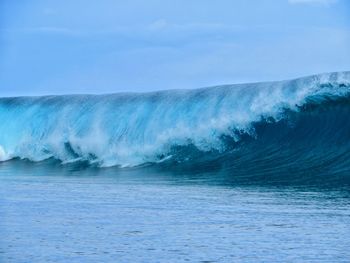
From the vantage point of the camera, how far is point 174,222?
9.13m

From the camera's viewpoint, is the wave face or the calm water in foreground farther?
the wave face

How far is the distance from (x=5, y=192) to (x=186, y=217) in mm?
3847

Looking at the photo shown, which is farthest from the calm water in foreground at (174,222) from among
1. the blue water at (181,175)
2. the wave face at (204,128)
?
the wave face at (204,128)

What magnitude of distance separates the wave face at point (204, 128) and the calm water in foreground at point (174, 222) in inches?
120

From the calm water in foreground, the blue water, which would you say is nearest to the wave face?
the blue water

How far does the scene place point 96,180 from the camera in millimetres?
14516

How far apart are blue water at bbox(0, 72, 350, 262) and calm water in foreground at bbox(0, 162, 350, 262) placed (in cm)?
2

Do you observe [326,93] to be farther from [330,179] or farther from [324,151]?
[330,179]

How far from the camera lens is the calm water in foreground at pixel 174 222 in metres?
7.58

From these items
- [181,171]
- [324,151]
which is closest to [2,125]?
[181,171]

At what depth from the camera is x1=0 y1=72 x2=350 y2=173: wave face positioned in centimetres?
1609

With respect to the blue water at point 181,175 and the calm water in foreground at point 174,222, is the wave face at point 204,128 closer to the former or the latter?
the blue water at point 181,175

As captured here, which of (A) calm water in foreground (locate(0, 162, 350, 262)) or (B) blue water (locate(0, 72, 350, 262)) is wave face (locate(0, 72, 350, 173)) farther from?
(A) calm water in foreground (locate(0, 162, 350, 262))

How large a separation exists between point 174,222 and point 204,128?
31.3ft
